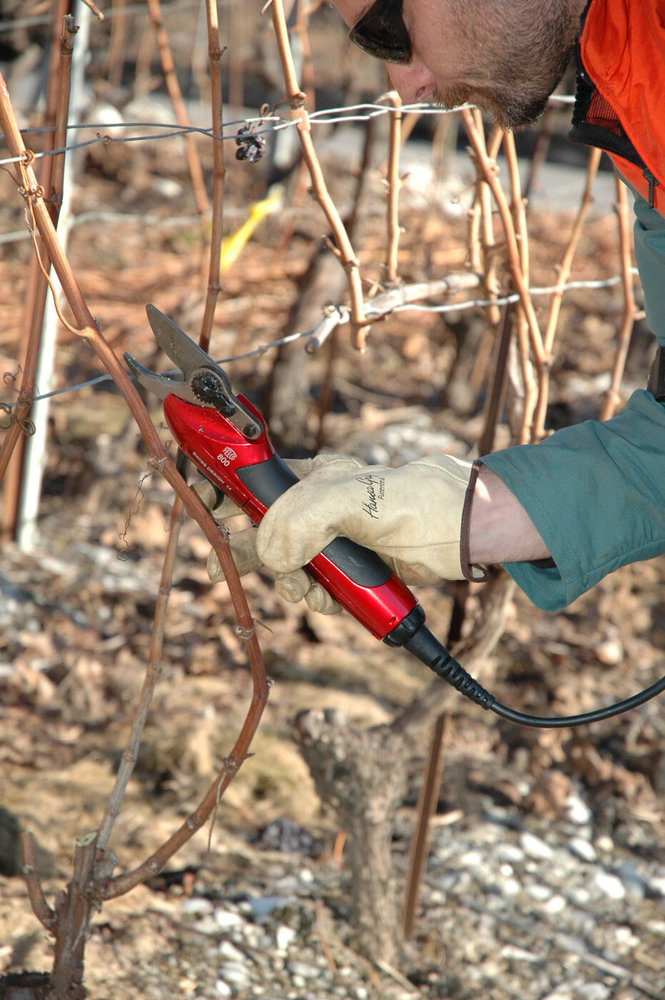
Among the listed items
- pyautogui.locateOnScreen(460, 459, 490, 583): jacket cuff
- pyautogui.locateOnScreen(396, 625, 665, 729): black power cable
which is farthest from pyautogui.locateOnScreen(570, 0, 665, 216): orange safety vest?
pyautogui.locateOnScreen(396, 625, 665, 729): black power cable

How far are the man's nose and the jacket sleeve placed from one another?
369 millimetres

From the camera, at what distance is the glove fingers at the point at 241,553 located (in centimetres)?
137

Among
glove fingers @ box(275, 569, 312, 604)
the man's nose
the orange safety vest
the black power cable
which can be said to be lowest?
the black power cable

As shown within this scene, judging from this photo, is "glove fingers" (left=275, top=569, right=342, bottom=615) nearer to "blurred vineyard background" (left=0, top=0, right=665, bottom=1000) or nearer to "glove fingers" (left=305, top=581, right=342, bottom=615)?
"glove fingers" (left=305, top=581, right=342, bottom=615)

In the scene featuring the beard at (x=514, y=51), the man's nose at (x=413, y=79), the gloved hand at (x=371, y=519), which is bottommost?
the gloved hand at (x=371, y=519)

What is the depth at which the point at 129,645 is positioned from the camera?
2.79 m

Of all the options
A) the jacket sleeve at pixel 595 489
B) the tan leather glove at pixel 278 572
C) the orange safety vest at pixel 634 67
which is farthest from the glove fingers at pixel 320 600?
the orange safety vest at pixel 634 67

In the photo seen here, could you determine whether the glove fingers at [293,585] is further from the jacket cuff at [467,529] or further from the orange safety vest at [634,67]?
the orange safety vest at [634,67]

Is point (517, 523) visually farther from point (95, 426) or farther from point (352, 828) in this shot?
point (95, 426)

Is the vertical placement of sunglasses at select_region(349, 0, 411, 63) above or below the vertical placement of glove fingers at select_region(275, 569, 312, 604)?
above

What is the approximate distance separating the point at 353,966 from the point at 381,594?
1.07 m

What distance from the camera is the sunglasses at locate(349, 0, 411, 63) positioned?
4.18ft

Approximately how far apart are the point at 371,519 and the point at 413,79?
70 cm

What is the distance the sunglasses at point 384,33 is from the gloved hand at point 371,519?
0.60m
